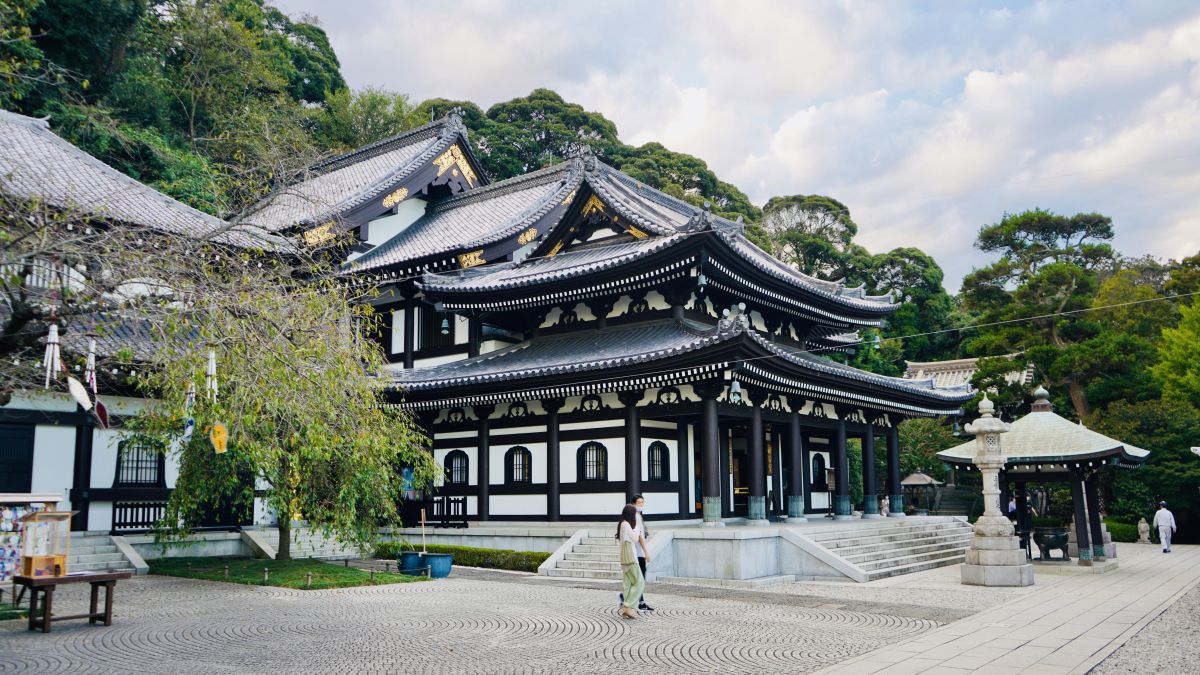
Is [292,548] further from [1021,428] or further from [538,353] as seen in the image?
[1021,428]

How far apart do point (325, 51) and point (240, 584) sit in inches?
2087

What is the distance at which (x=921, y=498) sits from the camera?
4653 cm

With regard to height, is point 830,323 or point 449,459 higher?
point 830,323

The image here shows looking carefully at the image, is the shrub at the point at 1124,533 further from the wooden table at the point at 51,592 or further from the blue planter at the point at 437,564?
the wooden table at the point at 51,592

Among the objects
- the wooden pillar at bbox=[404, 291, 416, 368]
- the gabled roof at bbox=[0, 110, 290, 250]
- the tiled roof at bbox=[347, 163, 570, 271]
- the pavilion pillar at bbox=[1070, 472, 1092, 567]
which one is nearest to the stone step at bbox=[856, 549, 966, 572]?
the pavilion pillar at bbox=[1070, 472, 1092, 567]

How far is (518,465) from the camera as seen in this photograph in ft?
79.5

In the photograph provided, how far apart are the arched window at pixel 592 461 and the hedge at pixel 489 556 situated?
7.98ft

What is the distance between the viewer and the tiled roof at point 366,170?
30.5m

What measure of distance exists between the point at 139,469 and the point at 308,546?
4.81m

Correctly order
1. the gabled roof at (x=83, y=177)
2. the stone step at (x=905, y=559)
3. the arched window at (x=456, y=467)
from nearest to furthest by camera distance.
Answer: the stone step at (x=905, y=559) → the gabled roof at (x=83, y=177) → the arched window at (x=456, y=467)

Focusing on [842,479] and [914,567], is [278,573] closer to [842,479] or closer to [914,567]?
[914,567]

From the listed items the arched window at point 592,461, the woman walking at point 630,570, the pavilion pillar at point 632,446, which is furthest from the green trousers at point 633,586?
the arched window at point 592,461

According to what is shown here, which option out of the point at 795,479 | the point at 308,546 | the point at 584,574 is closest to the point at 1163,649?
the point at 584,574

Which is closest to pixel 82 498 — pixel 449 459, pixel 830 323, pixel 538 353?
pixel 449 459
